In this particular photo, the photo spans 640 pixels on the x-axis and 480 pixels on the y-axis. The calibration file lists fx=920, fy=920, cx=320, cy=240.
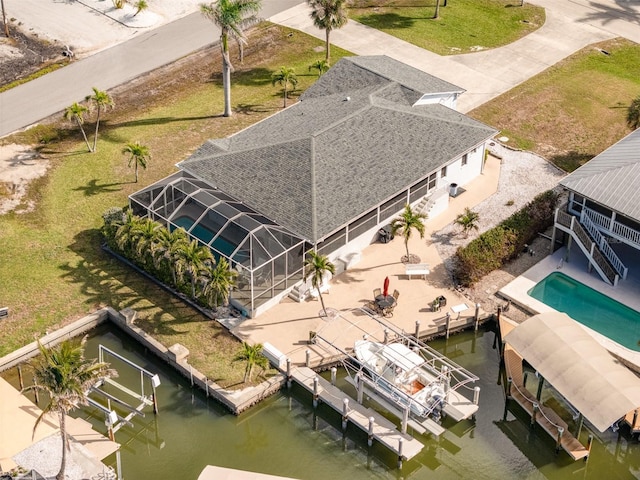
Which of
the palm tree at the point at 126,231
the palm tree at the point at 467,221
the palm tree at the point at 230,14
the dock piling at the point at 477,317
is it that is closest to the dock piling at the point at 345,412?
the dock piling at the point at 477,317

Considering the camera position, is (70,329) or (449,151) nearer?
(70,329)

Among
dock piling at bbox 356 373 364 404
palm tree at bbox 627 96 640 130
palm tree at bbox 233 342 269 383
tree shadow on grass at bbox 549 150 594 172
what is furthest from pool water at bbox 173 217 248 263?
palm tree at bbox 627 96 640 130

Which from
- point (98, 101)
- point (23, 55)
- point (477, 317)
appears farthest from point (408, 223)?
point (23, 55)

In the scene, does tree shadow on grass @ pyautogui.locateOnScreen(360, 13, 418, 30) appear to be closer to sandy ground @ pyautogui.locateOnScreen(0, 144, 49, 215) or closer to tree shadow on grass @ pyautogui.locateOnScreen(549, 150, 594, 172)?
tree shadow on grass @ pyautogui.locateOnScreen(549, 150, 594, 172)

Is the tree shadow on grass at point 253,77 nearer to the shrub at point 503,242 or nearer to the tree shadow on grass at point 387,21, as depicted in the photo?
the tree shadow on grass at point 387,21

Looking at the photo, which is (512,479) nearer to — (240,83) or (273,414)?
(273,414)

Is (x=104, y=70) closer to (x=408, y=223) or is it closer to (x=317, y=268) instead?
(x=408, y=223)

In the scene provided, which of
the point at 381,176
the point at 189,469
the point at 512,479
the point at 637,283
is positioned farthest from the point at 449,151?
the point at 189,469
